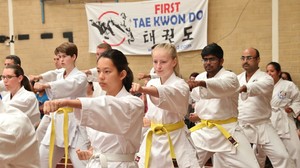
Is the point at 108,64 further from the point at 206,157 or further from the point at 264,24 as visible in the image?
the point at 264,24

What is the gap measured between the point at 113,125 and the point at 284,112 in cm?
535

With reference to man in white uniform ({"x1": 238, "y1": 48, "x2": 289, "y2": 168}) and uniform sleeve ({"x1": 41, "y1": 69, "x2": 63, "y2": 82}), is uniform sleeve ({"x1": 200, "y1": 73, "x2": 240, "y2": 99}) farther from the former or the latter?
uniform sleeve ({"x1": 41, "y1": 69, "x2": 63, "y2": 82})

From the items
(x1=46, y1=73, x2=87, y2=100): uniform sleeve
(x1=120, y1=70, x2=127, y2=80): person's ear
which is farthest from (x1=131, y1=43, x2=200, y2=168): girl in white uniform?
(x1=46, y1=73, x2=87, y2=100): uniform sleeve

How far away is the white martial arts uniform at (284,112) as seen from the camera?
7.64m

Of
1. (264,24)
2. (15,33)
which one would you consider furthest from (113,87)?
(15,33)

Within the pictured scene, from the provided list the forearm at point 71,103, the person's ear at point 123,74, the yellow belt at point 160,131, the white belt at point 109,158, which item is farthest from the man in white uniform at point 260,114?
the forearm at point 71,103

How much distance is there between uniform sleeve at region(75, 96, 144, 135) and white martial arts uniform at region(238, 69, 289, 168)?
8.92 feet

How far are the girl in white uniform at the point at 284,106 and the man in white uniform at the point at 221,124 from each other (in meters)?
2.65

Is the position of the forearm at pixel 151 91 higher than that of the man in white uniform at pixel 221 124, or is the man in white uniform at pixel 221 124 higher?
the forearm at pixel 151 91

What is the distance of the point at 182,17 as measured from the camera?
9.68 m

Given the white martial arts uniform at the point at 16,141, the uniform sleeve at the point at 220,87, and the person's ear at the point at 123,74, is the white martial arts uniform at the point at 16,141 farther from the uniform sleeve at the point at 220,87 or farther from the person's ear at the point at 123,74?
the uniform sleeve at the point at 220,87

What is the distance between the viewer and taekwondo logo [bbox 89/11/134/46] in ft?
33.4

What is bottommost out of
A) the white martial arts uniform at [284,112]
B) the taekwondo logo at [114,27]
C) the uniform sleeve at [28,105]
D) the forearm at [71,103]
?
the white martial arts uniform at [284,112]

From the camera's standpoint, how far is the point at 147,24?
10008mm
